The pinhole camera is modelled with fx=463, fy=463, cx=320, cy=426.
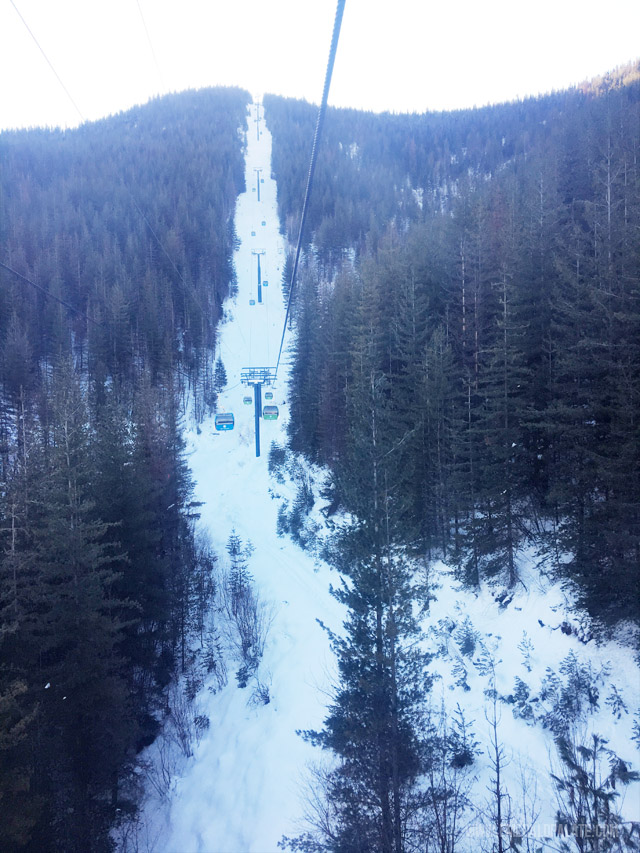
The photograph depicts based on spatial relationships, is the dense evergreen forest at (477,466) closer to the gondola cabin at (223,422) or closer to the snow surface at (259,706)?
the snow surface at (259,706)

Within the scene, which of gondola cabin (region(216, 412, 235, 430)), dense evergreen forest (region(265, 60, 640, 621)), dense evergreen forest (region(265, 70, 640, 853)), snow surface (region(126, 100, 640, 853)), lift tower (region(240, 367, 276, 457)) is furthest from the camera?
lift tower (region(240, 367, 276, 457))

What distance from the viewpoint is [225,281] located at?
240 feet

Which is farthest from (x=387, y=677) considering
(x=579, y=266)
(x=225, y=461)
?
(x=225, y=461)

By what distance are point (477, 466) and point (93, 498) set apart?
13.1m

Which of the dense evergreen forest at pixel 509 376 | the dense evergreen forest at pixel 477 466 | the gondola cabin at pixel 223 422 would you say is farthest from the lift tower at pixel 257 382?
the dense evergreen forest at pixel 477 466

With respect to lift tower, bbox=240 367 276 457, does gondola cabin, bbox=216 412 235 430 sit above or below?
below

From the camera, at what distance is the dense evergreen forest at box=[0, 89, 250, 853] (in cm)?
1136

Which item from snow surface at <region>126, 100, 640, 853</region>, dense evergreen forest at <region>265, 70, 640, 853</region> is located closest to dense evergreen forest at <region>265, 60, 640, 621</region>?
dense evergreen forest at <region>265, 70, 640, 853</region>

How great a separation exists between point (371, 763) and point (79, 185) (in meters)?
101

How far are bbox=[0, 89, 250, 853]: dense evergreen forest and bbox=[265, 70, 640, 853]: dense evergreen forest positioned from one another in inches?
233

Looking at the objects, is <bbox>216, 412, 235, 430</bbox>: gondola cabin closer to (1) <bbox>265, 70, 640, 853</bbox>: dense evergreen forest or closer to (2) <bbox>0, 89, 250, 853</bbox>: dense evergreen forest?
(2) <bbox>0, 89, 250, 853</bbox>: dense evergreen forest

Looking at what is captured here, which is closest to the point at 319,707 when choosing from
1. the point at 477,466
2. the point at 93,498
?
the point at 477,466

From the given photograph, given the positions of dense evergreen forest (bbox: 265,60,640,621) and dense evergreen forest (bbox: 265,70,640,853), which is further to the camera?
dense evergreen forest (bbox: 265,60,640,621)

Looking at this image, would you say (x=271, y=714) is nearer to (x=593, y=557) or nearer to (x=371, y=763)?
(x=371, y=763)
